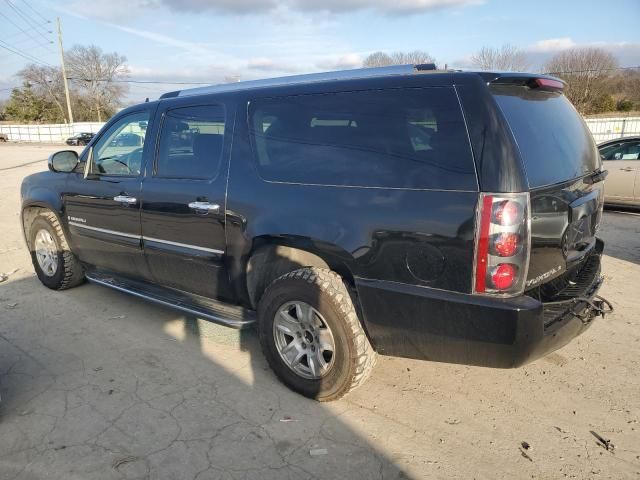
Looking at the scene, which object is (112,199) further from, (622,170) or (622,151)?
(622,151)

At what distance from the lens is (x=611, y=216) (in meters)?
8.98

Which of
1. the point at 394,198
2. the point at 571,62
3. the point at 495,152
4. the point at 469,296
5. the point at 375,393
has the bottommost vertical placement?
the point at 375,393

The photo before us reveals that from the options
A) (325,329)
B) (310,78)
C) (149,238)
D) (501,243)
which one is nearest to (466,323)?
(501,243)

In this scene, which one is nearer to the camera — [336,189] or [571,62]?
[336,189]

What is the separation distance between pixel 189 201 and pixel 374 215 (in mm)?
1558

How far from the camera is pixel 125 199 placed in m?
4.14

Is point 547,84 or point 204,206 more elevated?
point 547,84

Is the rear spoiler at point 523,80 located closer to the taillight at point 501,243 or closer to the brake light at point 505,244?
the taillight at point 501,243

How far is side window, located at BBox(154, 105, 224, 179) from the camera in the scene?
359 centimetres

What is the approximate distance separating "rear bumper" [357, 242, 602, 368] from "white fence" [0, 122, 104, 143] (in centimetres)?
5289

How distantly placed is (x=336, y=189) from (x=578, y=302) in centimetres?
154

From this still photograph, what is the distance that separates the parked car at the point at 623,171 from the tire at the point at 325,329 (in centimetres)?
822

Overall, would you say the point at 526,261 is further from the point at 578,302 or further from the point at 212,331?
the point at 212,331

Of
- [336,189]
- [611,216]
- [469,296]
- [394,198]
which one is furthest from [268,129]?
[611,216]
